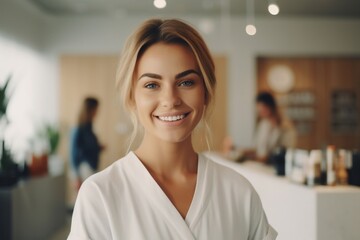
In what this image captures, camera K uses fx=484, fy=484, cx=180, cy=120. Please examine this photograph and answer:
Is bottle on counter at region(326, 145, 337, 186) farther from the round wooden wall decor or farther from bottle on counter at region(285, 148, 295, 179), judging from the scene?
the round wooden wall decor

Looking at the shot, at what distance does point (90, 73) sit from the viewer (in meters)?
7.90

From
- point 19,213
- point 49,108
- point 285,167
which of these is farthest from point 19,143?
point 285,167

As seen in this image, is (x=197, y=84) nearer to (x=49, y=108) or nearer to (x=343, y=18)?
(x=49, y=108)

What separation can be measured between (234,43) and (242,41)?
14 centimetres

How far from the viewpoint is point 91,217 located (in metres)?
1.04

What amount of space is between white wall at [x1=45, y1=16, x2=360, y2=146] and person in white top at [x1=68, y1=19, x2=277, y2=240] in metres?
6.87

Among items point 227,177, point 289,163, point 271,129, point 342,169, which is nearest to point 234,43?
point 271,129

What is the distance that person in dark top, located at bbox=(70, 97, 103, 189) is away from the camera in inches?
196

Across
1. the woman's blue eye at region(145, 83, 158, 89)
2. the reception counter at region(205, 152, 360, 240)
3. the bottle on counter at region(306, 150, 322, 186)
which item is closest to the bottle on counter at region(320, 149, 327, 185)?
the bottle on counter at region(306, 150, 322, 186)

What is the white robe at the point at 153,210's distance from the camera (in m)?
1.05

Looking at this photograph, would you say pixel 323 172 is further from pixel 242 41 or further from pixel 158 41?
pixel 242 41

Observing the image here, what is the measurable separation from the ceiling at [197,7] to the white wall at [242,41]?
222 millimetres

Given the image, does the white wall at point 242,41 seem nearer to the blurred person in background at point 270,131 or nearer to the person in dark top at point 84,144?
the blurred person in background at point 270,131

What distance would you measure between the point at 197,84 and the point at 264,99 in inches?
151
